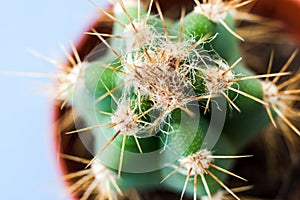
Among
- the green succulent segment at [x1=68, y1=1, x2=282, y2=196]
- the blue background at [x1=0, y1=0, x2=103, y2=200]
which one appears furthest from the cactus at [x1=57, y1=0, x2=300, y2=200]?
the blue background at [x1=0, y1=0, x2=103, y2=200]

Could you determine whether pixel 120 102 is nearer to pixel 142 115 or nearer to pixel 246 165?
pixel 142 115

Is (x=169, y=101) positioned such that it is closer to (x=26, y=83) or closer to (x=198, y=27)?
(x=198, y=27)

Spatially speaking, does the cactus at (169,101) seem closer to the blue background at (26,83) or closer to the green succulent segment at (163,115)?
the green succulent segment at (163,115)

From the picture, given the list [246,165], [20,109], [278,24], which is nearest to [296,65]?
[278,24]

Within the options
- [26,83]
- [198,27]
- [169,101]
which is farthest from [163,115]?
[26,83]

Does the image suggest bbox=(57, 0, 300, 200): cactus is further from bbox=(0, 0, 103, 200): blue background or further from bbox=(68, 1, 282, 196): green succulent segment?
bbox=(0, 0, 103, 200): blue background

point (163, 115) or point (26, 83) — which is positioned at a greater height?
point (26, 83)
